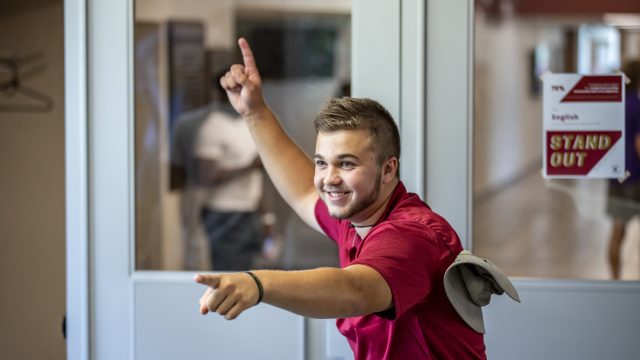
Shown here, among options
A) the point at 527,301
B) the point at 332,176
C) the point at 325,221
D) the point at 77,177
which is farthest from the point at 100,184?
the point at 527,301

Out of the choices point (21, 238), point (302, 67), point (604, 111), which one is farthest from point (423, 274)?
point (21, 238)

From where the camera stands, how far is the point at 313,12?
2.51 m

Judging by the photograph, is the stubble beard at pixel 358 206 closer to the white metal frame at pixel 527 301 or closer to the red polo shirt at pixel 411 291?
the red polo shirt at pixel 411 291

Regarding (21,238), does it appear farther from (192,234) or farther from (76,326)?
(76,326)

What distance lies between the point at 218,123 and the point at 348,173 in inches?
51.4

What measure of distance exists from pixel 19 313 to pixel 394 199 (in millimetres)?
2510

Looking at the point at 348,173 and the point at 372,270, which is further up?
the point at 348,173

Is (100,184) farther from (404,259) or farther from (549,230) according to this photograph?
(549,230)

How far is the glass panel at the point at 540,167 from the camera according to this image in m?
2.32

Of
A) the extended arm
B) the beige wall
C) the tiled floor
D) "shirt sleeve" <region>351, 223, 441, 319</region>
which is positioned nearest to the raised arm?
the tiled floor

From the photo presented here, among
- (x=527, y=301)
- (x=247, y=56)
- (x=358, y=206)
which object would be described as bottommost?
(x=527, y=301)

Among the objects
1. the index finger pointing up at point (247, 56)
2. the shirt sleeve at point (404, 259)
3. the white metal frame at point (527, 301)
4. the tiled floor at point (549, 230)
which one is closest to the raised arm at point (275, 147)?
the index finger pointing up at point (247, 56)

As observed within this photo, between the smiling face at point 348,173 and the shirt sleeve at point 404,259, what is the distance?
142mm

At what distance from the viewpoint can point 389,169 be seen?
5.99 feet
